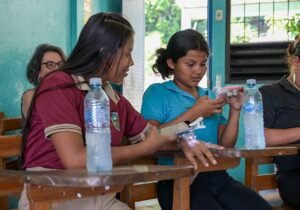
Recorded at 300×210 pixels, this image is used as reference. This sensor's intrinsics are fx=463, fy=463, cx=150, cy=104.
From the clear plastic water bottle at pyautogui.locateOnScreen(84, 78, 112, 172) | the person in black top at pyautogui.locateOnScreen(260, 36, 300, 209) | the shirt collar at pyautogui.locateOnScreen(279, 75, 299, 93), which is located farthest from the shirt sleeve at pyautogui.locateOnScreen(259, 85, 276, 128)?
the clear plastic water bottle at pyautogui.locateOnScreen(84, 78, 112, 172)

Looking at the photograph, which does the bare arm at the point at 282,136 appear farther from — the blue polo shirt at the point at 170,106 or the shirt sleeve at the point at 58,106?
the shirt sleeve at the point at 58,106

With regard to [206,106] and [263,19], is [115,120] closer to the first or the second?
[206,106]

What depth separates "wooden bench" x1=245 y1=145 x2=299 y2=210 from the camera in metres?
2.23

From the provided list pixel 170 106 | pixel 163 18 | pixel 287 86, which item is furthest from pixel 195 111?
pixel 163 18

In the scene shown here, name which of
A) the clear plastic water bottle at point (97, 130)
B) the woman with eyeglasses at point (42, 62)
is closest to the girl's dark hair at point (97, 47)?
the clear plastic water bottle at point (97, 130)

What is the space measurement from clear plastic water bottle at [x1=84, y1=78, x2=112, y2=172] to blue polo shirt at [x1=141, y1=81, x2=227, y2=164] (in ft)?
2.22

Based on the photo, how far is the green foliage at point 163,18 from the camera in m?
13.7

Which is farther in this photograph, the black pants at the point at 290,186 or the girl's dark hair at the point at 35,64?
the girl's dark hair at the point at 35,64

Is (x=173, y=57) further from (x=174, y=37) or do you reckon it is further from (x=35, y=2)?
(x=35, y=2)

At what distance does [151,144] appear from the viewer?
148 centimetres

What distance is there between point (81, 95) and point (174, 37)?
834 mm

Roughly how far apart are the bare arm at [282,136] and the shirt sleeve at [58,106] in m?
1.11

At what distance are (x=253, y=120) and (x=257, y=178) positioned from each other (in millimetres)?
431

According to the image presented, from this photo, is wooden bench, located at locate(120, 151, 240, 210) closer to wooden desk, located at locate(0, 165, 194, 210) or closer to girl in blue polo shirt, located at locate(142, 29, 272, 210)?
girl in blue polo shirt, located at locate(142, 29, 272, 210)
